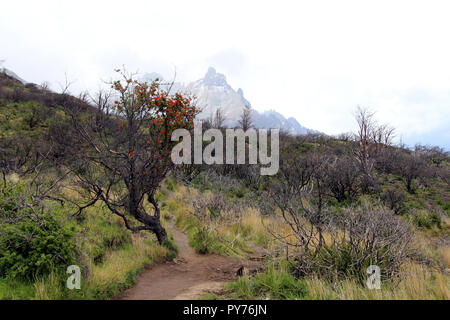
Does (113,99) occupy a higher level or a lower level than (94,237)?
higher

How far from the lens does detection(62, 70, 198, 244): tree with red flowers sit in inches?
221

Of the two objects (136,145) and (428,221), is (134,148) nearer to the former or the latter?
(136,145)

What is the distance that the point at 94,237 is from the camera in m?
5.55

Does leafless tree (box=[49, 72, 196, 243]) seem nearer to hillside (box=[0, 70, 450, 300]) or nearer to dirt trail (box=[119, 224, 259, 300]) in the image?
hillside (box=[0, 70, 450, 300])

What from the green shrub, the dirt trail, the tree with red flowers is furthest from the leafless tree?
the green shrub

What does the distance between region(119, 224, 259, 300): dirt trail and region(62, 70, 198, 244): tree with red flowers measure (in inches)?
37.7

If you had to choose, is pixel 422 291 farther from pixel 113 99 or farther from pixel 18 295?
pixel 113 99

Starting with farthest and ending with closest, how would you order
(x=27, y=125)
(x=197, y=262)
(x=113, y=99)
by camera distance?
(x=27, y=125) → (x=113, y=99) → (x=197, y=262)

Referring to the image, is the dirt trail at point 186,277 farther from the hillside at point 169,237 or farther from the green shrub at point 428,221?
the green shrub at point 428,221

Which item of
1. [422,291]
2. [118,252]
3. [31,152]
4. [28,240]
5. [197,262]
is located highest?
[31,152]

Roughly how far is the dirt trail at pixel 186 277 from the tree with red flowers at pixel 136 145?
96 centimetres

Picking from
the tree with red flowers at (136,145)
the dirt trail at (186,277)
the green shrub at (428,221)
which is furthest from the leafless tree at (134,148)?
the green shrub at (428,221)
